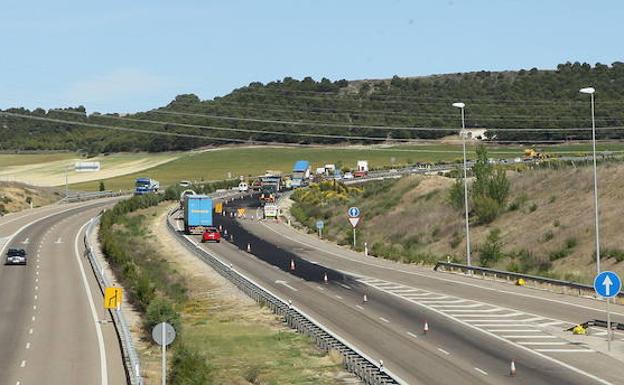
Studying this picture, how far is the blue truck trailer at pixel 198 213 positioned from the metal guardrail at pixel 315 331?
2363cm

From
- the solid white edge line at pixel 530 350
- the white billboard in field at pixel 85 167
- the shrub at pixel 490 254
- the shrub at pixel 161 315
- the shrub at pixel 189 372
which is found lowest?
the shrub at pixel 490 254

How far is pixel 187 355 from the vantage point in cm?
3016

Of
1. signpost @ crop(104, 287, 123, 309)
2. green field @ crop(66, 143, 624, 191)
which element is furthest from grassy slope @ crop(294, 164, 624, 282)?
green field @ crop(66, 143, 624, 191)

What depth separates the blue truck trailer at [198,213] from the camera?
88.7 metres

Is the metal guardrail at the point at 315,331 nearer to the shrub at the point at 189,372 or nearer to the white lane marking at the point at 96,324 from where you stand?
Answer: the shrub at the point at 189,372

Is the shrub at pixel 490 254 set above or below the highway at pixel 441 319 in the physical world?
below

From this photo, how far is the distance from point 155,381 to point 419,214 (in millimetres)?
64178

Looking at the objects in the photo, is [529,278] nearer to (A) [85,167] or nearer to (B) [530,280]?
(B) [530,280]

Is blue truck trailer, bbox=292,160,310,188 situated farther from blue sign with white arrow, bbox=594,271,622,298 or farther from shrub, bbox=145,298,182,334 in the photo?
blue sign with white arrow, bbox=594,271,622,298

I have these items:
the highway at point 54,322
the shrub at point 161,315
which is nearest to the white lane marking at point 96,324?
the highway at point 54,322

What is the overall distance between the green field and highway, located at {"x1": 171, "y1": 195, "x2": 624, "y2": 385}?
10585 cm

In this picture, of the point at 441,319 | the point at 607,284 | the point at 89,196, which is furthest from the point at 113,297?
the point at 89,196

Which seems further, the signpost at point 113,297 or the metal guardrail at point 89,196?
the metal guardrail at point 89,196

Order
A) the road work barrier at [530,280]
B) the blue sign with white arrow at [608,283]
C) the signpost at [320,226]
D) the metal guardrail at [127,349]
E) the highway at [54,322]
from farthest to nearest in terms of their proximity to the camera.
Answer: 1. the signpost at [320,226]
2. the road work barrier at [530,280]
3. the highway at [54,322]
4. the blue sign with white arrow at [608,283]
5. the metal guardrail at [127,349]
